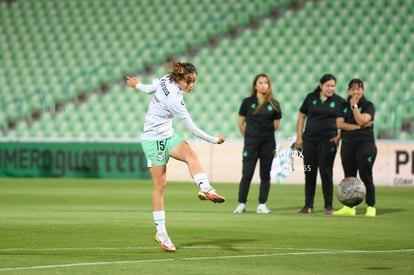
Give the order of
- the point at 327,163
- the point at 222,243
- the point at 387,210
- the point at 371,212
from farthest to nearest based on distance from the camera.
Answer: the point at 387,210
the point at 327,163
the point at 371,212
the point at 222,243

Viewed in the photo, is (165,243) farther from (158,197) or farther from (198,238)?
(198,238)

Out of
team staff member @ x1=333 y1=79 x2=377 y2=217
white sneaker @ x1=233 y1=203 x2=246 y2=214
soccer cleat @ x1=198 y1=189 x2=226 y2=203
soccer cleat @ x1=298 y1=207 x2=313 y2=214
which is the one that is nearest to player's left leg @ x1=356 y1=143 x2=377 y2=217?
team staff member @ x1=333 y1=79 x2=377 y2=217

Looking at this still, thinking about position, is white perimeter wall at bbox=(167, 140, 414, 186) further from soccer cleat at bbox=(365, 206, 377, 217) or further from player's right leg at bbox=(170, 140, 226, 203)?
player's right leg at bbox=(170, 140, 226, 203)

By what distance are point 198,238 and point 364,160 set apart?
437 cm

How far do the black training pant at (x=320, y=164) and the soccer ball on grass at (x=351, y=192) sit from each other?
1.08 feet

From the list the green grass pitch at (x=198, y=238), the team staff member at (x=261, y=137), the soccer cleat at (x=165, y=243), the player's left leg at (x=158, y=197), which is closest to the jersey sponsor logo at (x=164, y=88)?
the player's left leg at (x=158, y=197)

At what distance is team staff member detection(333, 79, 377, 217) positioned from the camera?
14656 millimetres

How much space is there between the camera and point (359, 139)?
48.8 ft

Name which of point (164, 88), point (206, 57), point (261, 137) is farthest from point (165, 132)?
point (206, 57)

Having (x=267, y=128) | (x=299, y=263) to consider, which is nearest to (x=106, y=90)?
(x=267, y=128)

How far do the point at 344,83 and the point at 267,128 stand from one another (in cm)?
1192

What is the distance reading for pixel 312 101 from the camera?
15141 millimetres

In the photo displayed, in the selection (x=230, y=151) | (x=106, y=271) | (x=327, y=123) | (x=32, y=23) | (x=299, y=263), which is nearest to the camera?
(x=106, y=271)

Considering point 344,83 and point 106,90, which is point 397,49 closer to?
point 344,83
